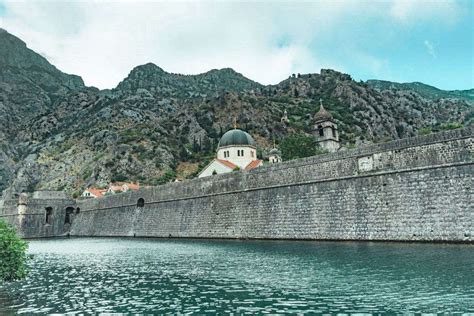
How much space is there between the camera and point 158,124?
344ft

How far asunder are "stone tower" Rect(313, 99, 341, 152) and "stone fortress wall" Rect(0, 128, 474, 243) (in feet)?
140

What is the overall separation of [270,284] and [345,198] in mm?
11695

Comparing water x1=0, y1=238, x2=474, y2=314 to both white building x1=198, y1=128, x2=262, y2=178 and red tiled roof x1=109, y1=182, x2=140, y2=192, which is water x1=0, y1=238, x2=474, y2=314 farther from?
red tiled roof x1=109, y1=182, x2=140, y2=192

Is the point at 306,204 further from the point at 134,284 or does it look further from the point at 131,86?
the point at 131,86

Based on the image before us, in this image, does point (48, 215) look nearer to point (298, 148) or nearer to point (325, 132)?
point (298, 148)

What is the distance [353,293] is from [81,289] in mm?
8314

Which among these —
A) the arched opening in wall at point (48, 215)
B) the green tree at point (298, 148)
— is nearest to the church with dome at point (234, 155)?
the green tree at point (298, 148)

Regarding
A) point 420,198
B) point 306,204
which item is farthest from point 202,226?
point 420,198

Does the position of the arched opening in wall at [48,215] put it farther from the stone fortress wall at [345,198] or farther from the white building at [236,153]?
the stone fortress wall at [345,198]

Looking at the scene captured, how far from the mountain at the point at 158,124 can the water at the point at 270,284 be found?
60.0 m

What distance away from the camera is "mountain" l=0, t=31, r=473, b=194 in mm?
88375

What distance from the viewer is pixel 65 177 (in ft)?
299

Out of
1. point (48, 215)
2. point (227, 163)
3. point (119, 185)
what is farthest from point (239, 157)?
point (119, 185)

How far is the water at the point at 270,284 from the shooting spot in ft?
28.2
